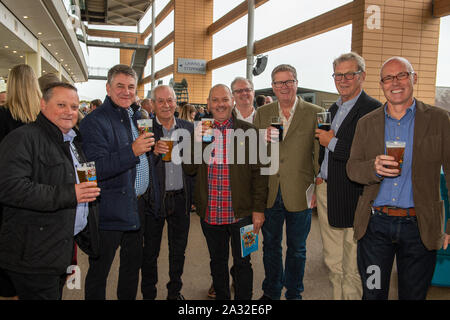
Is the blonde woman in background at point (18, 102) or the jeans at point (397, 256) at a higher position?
the blonde woman in background at point (18, 102)

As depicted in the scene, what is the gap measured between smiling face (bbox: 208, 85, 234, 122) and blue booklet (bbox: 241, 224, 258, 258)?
0.78 m

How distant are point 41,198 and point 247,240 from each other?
1301 millimetres

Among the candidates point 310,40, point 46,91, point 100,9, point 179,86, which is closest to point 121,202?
point 46,91

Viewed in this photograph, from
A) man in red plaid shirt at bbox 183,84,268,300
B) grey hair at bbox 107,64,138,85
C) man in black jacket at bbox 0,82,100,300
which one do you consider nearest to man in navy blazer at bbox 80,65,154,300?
grey hair at bbox 107,64,138,85

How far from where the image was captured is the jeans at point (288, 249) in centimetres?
251

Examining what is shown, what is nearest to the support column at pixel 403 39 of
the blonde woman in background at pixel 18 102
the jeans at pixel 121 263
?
the jeans at pixel 121 263

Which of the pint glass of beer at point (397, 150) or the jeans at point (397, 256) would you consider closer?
the pint glass of beer at point (397, 150)

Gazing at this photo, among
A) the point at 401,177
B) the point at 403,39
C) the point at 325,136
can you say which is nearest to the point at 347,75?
the point at 325,136

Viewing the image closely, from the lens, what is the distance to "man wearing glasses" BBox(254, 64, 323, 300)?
8.06 feet

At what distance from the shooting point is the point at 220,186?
228cm

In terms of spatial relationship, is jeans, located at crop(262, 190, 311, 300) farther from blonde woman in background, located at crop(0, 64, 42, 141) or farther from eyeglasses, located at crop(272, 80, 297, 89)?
blonde woman in background, located at crop(0, 64, 42, 141)

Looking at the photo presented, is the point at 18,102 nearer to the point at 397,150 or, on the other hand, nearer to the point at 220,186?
the point at 220,186

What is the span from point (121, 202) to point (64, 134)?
539 millimetres

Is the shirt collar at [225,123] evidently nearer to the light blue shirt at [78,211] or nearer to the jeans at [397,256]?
the light blue shirt at [78,211]
